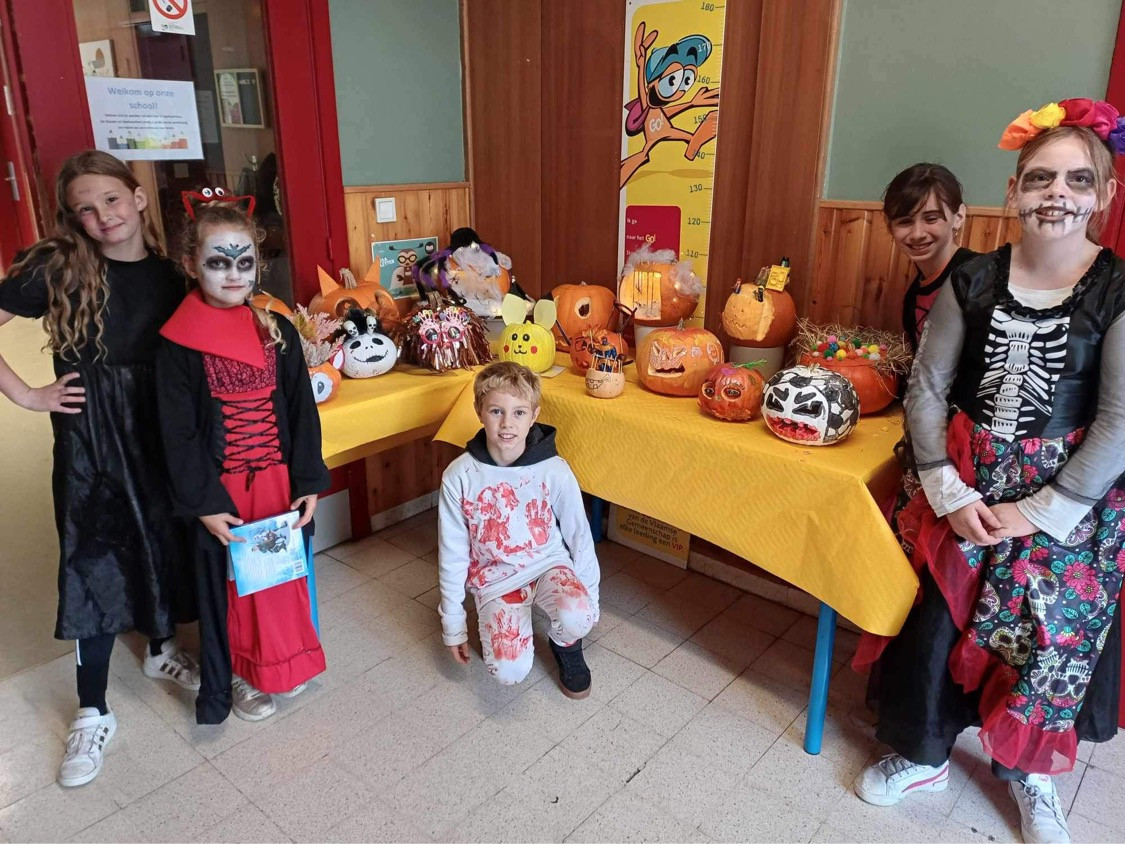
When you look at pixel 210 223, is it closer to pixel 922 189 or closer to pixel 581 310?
pixel 581 310

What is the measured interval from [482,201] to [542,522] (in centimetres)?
152

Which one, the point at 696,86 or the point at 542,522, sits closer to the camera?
the point at 542,522

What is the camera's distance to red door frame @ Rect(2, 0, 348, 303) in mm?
2037

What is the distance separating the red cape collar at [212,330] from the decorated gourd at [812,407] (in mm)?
1214

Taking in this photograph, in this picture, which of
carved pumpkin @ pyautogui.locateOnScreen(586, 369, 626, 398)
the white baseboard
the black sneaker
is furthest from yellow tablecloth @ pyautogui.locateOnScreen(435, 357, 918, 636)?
the white baseboard

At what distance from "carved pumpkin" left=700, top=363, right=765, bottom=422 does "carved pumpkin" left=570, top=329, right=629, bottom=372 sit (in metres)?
0.31

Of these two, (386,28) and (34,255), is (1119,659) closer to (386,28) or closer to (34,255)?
(34,255)

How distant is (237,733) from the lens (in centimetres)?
200

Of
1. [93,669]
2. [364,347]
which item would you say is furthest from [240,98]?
[93,669]

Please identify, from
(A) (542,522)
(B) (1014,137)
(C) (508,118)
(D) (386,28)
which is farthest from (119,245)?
(B) (1014,137)

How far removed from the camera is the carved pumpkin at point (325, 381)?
6.90 ft

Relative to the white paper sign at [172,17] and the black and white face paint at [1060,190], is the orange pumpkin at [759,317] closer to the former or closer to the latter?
the black and white face paint at [1060,190]

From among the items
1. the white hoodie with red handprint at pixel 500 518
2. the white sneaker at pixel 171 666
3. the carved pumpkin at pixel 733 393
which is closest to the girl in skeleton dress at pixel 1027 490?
the carved pumpkin at pixel 733 393

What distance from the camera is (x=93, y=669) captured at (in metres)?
1.98
